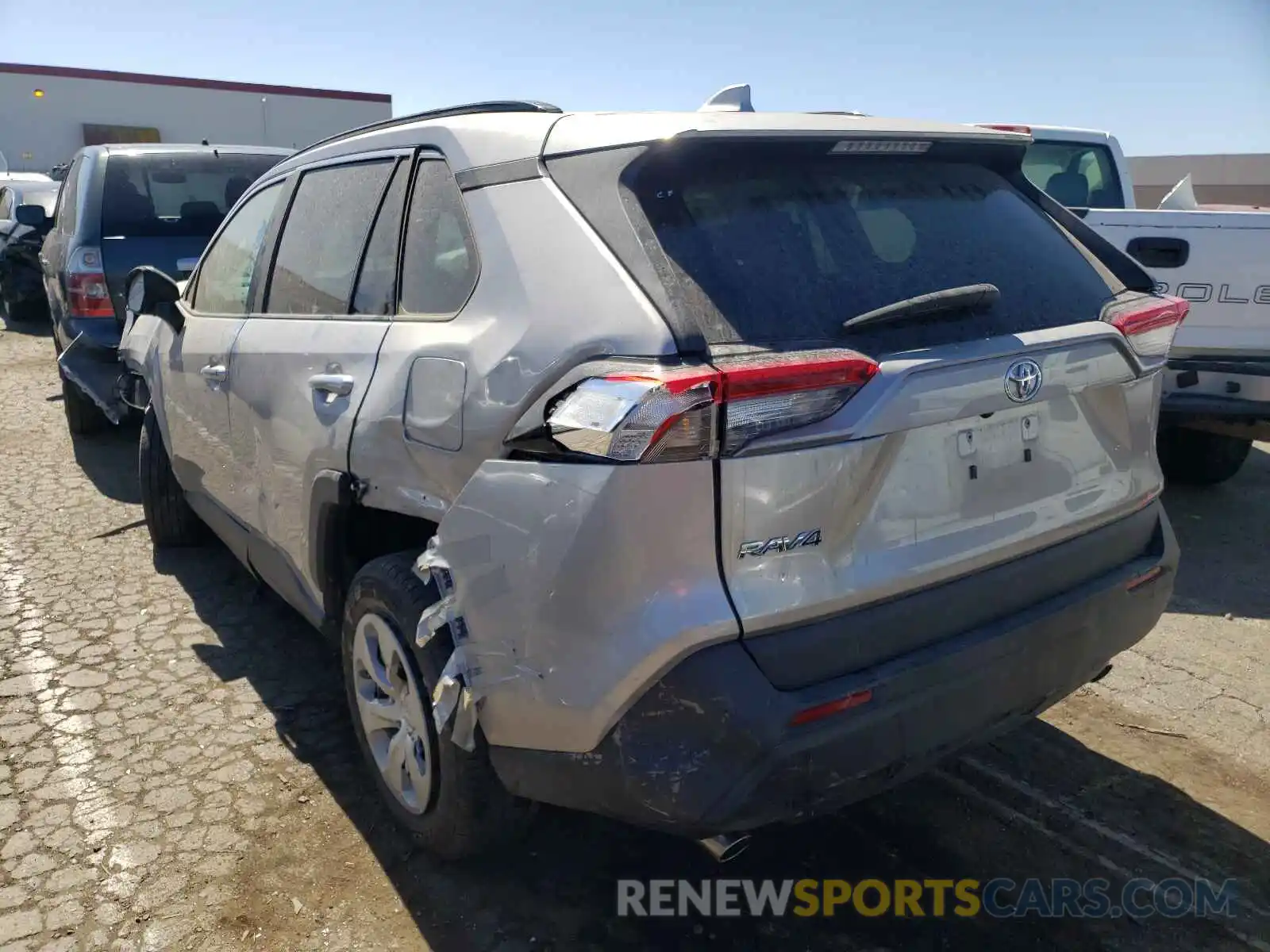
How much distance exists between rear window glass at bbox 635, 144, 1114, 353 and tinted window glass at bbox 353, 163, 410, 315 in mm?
958

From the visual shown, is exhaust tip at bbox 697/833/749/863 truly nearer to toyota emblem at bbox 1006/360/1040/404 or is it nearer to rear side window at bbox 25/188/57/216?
toyota emblem at bbox 1006/360/1040/404

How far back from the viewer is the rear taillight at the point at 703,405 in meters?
1.87

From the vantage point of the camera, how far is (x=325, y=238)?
3234 mm

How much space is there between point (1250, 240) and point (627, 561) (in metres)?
4.41

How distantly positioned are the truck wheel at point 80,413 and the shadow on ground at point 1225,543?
6.75m

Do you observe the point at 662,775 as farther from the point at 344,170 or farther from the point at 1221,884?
the point at 344,170

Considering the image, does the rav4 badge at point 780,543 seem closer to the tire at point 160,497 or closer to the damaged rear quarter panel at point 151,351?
the damaged rear quarter panel at point 151,351

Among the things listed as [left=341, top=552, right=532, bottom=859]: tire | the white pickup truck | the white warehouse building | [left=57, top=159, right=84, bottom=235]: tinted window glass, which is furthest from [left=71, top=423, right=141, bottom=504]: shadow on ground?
the white warehouse building

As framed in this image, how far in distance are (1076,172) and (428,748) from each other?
20.9 ft

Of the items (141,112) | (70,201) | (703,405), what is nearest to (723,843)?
(703,405)

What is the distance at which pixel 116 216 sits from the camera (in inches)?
260

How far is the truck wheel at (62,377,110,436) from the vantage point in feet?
22.9

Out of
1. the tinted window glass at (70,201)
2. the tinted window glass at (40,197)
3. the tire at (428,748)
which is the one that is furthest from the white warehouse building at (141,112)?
the tire at (428,748)

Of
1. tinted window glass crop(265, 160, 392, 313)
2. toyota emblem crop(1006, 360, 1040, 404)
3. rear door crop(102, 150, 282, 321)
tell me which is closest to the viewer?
toyota emblem crop(1006, 360, 1040, 404)
